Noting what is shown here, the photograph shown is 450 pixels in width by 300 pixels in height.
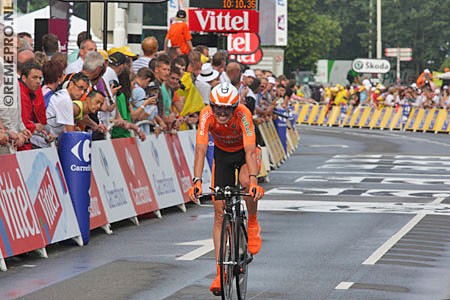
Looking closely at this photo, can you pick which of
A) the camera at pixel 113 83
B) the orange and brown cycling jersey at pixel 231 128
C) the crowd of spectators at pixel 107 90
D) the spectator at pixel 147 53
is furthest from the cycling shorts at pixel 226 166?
the spectator at pixel 147 53

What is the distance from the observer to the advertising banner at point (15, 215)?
487 inches

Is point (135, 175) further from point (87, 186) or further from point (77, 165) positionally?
point (77, 165)

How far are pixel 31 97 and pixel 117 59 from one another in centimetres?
338

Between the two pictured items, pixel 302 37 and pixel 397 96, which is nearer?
pixel 397 96

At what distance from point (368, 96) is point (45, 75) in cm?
4461

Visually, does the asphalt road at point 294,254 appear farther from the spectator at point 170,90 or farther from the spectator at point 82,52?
the spectator at point 82,52

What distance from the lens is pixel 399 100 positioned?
181 feet

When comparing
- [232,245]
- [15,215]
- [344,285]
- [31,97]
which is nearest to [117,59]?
[31,97]

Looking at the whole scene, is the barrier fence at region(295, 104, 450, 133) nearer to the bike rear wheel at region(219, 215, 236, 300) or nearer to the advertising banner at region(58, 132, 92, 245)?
the advertising banner at region(58, 132, 92, 245)

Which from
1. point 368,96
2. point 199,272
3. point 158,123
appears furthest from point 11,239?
point 368,96

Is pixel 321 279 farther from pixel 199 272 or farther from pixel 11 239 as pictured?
pixel 11 239

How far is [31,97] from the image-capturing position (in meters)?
13.7

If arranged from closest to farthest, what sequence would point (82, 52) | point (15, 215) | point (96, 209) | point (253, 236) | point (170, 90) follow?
point (253, 236)
point (15, 215)
point (96, 209)
point (82, 52)
point (170, 90)

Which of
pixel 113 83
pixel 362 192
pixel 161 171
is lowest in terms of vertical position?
pixel 362 192
